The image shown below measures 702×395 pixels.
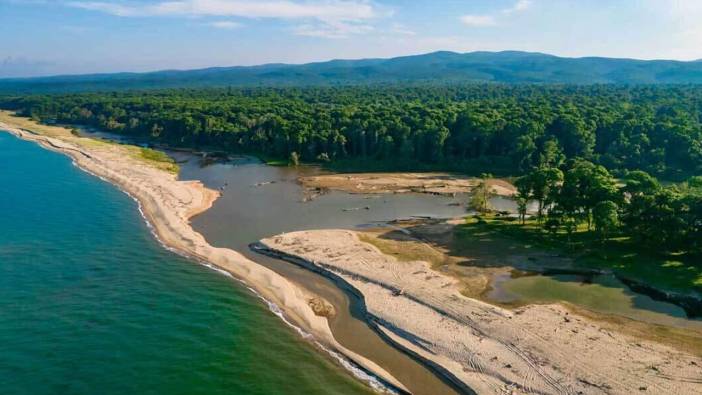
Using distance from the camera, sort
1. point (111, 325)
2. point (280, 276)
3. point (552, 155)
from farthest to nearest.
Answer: point (552, 155)
point (280, 276)
point (111, 325)

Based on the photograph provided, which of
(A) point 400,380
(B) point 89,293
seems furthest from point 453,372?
(B) point 89,293

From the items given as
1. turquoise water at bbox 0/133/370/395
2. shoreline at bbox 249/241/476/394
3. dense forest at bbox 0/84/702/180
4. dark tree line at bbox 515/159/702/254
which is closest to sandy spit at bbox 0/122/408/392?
turquoise water at bbox 0/133/370/395

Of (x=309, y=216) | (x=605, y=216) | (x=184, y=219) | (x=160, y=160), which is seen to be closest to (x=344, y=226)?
(x=309, y=216)

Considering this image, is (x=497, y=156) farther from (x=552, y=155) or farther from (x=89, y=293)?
(x=89, y=293)

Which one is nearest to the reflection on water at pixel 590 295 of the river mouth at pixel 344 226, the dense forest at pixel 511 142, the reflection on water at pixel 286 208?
the river mouth at pixel 344 226

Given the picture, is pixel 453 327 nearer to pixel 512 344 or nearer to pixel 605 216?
pixel 512 344

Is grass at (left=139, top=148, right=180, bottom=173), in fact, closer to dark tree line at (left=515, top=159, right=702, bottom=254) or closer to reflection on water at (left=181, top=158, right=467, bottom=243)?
reflection on water at (left=181, top=158, right=467, bottom=243)
